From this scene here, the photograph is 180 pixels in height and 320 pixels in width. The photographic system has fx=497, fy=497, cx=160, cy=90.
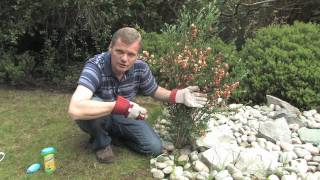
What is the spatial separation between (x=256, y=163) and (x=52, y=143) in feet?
6.59

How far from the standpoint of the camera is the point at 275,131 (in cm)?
477

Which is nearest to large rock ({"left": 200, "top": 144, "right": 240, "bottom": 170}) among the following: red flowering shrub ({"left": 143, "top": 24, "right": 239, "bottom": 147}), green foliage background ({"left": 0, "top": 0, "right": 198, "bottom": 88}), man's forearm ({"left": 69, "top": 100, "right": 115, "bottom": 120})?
red flowering shrub ({"left": 143, "top": 24, "right": 239, "bottom": 147})

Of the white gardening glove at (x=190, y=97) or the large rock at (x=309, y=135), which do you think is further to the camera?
the large rock at (x=309, y=135)

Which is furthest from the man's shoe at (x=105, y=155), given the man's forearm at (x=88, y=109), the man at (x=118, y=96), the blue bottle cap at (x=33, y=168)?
the man's forearm at (x=88, y=109)

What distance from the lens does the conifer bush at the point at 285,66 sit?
564 centimetres

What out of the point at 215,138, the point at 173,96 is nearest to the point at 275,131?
the point at 215,138

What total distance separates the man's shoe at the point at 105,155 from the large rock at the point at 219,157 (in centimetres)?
81

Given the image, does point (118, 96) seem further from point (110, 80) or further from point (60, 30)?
point (60, 30)

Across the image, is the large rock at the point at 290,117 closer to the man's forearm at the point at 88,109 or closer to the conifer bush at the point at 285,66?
the conifer bush at the point at 285,66

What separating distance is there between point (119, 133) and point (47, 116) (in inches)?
55.2

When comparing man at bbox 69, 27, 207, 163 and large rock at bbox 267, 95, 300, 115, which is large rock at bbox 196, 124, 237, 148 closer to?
man at bbox 69, 27, 207, 163

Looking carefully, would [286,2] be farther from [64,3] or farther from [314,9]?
[64,3]

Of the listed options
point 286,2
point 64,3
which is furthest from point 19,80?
point 286,2

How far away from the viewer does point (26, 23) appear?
22.4 ft
